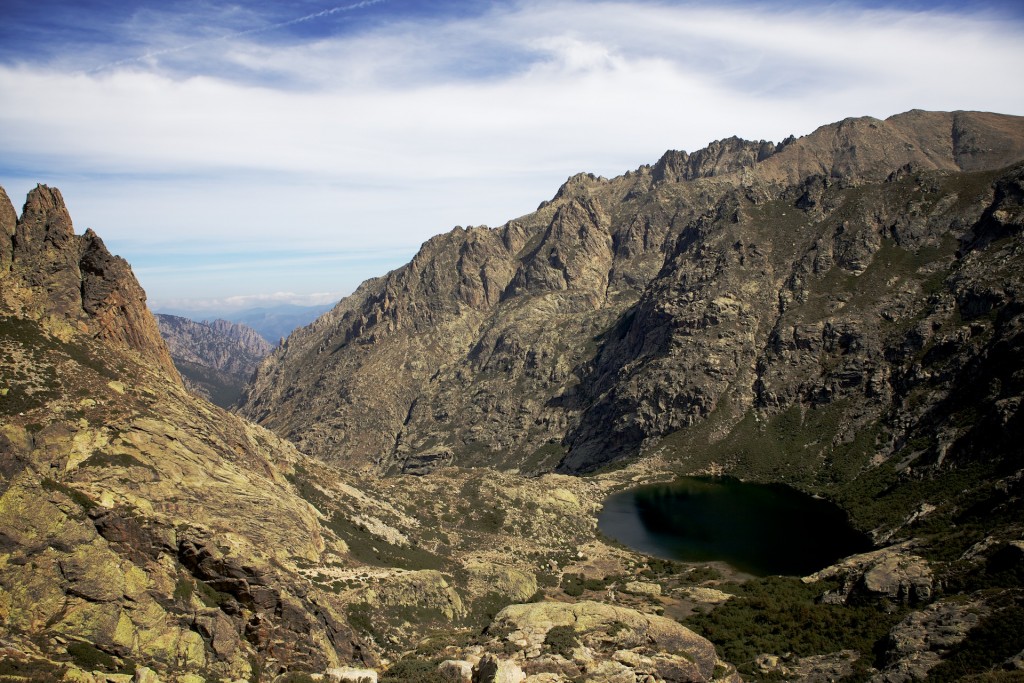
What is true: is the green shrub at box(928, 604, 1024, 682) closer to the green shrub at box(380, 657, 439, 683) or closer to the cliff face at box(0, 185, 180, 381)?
the green shrub at box(380, 657, 439, 683)

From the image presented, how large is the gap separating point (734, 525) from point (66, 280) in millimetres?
124113

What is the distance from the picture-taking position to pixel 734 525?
136250 mm

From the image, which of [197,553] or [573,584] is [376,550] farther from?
[197,553]

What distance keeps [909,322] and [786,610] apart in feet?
451

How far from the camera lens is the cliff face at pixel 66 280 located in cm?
7175

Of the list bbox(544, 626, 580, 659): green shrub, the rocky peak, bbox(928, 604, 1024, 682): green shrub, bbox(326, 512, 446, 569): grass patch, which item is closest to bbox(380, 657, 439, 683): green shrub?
bbox(544, 626, 580, 659): green shrub

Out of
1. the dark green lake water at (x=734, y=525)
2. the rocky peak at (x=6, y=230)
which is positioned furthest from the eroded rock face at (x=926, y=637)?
the rocky peak at (x=6, y=230)

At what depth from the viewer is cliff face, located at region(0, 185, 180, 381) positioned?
7175cm

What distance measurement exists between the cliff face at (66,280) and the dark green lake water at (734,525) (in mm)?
92044

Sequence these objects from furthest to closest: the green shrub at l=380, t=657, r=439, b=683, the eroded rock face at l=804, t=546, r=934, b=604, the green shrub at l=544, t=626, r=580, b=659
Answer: the eroded rock face at l=804, t=546, r=934, b=604
the green shrub at l=544, t=626, r=580, b=659
the green shrub at l=380, t=657, r=439, b=683

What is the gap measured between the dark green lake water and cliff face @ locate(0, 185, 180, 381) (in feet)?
302

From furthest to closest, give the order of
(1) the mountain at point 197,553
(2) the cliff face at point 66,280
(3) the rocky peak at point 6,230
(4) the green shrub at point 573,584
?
1. (4) the green shrub at point 573,584
2. (3) the rocky peak at point 6,230
3. (2) the cliff face at point 66,280
4. (1) the mountain at point 197,553

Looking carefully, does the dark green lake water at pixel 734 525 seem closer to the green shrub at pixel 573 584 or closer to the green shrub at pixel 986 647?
the green shrub at pixel 573 584

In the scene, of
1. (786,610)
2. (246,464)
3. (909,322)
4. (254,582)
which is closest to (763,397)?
(909,322)
